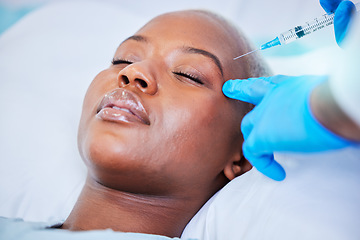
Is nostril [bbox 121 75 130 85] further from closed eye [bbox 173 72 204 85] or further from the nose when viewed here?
closed eye [bbox 173 72 204 85]

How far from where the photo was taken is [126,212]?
3.39 feet

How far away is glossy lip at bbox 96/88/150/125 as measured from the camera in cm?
92

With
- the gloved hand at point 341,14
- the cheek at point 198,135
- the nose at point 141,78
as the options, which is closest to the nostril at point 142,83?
the nose at point 141,78

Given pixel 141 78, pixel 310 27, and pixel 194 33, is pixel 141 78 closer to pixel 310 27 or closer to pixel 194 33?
pixel 194 33

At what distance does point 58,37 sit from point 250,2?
1.19 metres

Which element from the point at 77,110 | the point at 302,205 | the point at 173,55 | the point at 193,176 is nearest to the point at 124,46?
the point at 173,55

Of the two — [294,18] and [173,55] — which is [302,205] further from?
[294,18]

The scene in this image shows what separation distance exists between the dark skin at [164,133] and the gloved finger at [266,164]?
0.56 feet

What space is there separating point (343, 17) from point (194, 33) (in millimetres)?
478

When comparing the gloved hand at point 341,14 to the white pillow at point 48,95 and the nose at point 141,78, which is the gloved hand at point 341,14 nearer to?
the nose at point 141,78

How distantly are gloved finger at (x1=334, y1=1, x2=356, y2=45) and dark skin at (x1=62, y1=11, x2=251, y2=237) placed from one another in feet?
1.08

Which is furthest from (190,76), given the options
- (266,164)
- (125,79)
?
(266,164)

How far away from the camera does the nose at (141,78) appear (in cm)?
94

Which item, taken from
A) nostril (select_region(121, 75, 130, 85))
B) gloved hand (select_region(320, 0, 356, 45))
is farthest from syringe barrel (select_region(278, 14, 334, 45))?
nostril (select_region(121, 75, 130, 85))
